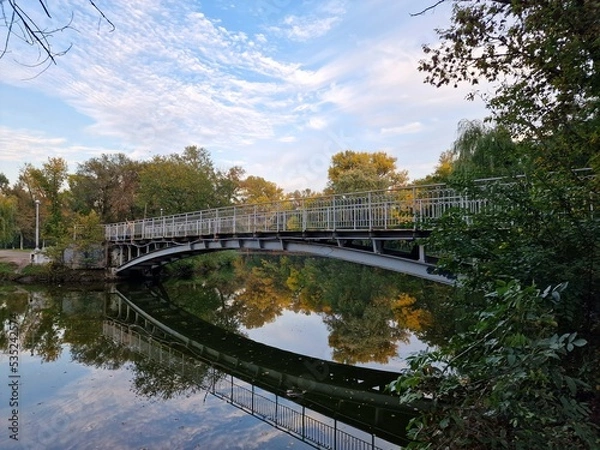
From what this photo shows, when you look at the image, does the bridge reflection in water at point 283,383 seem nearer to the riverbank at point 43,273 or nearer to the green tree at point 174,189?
the riverbank at point 43,273

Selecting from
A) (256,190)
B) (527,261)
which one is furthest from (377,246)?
(256,190)

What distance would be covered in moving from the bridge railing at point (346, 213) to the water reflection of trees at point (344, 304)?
8.18ft

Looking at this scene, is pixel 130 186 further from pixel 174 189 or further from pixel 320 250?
pixel 320 250

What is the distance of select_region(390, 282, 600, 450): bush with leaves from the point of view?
1.67 meters

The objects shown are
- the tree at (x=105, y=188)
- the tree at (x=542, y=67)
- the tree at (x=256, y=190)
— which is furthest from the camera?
the tree at (x=256, y=190)

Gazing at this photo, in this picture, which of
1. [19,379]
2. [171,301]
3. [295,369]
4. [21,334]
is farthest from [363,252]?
[171,301]

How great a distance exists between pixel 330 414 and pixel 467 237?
13.6 feet

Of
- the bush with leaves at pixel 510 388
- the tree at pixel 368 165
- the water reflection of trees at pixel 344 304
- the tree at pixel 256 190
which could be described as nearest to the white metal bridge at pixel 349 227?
the bush with leaves at pixel 510 388

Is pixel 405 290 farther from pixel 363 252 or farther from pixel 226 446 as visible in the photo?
pixel 226 446

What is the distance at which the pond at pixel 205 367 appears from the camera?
19.0ft

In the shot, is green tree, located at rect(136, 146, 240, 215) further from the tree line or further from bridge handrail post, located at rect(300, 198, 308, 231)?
bridge handrail post, located at rect(300, 198, 308, 231)

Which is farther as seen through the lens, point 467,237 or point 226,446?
point 226,446

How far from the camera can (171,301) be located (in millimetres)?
18172

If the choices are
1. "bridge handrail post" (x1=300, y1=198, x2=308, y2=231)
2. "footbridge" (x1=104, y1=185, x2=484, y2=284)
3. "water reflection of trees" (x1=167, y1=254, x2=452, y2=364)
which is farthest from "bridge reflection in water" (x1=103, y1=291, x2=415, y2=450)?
"bridge handrail post" (x1=300, y1=198, x2=308, y2=231)
